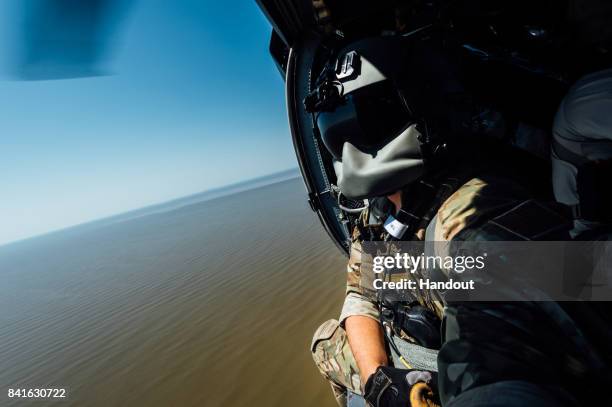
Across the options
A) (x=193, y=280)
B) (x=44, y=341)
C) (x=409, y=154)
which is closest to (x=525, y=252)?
(x=409, y=154)

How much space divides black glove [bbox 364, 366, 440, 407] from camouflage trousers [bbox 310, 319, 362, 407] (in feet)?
1.32

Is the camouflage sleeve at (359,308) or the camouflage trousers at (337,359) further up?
the camouflage sleeve at (359,308)

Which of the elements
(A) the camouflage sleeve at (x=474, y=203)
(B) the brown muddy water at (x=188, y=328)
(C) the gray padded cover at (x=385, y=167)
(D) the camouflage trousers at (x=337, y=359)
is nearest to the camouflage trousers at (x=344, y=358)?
(D) the camouflage trousers at (x=337, y=359)

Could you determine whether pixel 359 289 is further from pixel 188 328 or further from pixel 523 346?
pixel 188 328

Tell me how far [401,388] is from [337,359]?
2.43 feet

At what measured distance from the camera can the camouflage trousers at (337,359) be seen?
177 centimetres

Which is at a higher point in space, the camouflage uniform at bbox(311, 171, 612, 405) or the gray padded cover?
the gray padded cover

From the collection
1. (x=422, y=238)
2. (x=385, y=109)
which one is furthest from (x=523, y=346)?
(x=385, y=109)

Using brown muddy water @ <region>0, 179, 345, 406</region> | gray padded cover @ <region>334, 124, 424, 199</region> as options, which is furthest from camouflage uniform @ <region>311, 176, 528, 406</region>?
brown muddy water @ <region>0, 179, 345, 406</region>

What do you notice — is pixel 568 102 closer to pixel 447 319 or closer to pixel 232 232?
pixel 447 319

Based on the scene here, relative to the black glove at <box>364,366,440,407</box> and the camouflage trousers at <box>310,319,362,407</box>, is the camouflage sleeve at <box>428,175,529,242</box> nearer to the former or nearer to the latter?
the black glove at <box>364,366,440,407</box>

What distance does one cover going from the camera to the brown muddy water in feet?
11.7

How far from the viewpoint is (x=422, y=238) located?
1.24 m

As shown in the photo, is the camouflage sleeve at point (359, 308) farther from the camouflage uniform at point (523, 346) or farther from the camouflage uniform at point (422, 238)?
the camouflage uniform at point (523, 346)
